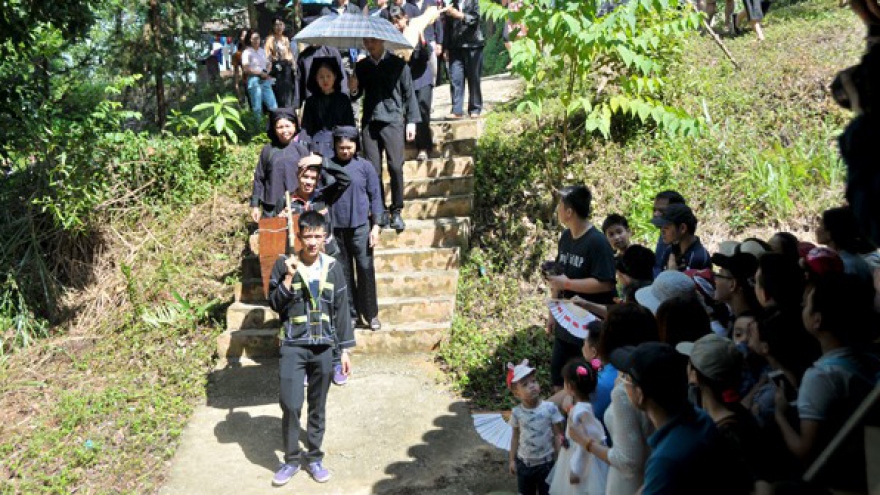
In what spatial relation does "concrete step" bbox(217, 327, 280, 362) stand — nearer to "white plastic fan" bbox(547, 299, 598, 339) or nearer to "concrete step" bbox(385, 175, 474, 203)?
"concrete step" bbox(385, 175, 474, 203)

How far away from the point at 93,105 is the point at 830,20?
1028cm

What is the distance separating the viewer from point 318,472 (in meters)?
6.14

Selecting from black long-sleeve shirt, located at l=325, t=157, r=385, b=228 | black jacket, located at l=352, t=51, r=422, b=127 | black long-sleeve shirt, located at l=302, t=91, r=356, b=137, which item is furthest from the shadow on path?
black jacket, located at l=352, t=51, r=422, b=127

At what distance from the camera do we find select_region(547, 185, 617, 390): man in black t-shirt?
5453 mm

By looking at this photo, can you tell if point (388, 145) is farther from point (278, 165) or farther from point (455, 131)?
point (455, 131)

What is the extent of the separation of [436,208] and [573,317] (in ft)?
14.3

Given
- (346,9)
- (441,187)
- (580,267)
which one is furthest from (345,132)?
(346,9)

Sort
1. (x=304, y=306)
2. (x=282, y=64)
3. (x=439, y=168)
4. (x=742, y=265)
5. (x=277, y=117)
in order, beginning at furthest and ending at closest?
(x=282, y=64) → (x=439, y=168) → (x=277, y=117) → (x=304, y=306) → (x=742, y=265)

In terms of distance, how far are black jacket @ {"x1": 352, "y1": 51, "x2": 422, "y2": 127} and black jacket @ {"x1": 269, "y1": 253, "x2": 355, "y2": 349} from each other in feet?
9.19

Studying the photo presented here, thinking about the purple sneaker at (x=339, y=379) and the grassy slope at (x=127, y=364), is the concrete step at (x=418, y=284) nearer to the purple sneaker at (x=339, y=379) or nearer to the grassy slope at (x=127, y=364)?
the purple sneaker at (x=339, y=379)

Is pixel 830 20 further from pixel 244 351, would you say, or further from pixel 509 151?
pixel 244 351

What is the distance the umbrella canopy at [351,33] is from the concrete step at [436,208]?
67.6 inches

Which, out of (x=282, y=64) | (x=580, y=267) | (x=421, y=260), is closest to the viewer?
(x=580, y=267)

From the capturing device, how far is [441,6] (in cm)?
1134
